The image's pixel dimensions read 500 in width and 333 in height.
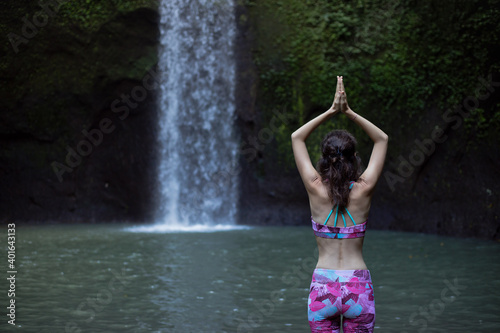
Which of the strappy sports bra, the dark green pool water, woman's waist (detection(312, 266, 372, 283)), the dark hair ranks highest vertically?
the dark hair

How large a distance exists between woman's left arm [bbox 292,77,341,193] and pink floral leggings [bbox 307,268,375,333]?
485mm

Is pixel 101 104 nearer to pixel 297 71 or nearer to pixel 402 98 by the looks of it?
pixel 297 71

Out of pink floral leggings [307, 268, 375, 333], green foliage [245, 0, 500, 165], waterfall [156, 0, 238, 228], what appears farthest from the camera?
waterfall [156, 0, 238, 228]

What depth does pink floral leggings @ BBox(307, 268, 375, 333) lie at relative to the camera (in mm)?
3088

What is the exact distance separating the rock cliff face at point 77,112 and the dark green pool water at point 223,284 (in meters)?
4.38

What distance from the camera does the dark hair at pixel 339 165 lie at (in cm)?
316

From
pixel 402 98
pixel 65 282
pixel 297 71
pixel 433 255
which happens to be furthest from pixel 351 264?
pixel 297 71

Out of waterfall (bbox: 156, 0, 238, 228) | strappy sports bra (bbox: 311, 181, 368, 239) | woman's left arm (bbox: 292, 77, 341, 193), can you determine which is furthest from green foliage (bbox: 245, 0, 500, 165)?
strappy sports bra (bbox: 311, 181, 368, 239)

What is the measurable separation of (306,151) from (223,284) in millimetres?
4582

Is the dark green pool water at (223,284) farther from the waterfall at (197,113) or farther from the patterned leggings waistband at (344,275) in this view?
the waterfall at (197,113)

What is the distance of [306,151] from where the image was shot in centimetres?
336

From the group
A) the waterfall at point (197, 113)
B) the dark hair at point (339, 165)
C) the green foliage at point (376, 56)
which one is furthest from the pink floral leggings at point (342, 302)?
the waterfall at point (197, 113)

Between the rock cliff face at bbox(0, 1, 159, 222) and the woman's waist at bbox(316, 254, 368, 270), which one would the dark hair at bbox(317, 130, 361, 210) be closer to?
the woman's waist at bbox(316, 254, 368, 270)

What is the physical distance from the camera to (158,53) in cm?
1706
